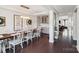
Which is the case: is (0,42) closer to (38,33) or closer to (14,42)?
(14,42)

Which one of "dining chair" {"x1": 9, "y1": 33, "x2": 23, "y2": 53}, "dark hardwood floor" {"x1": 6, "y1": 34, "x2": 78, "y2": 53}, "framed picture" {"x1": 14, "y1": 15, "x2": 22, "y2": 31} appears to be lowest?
"dark hardwood floor" {"x1": 6, "y1": 34, "x2": 78, "y2": 53}

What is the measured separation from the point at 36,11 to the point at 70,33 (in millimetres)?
2170

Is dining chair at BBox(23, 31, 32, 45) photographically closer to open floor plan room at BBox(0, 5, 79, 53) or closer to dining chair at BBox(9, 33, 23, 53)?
open floor plan room at BBox(0, 5, 79, 53)

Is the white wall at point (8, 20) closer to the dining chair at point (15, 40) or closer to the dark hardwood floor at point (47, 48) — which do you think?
the dining chair at point (15, 40)

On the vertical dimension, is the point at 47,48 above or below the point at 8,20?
below

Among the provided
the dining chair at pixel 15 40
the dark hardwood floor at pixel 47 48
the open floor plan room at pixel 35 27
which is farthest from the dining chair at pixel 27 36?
the dark hardwood floor at pixel 47 48

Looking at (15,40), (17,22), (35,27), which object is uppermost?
(17,22)

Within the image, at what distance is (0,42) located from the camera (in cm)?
347

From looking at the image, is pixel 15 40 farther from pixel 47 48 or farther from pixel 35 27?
pixel 35 27

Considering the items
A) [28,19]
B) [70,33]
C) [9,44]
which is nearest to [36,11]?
[28,19]

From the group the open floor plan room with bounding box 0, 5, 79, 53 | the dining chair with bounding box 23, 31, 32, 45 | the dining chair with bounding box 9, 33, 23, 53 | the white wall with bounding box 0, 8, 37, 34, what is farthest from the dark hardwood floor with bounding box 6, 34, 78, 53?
the white wall with bounding box 0, 8, 37, 34

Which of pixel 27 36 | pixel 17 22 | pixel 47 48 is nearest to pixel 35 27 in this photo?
pixel 27 36
